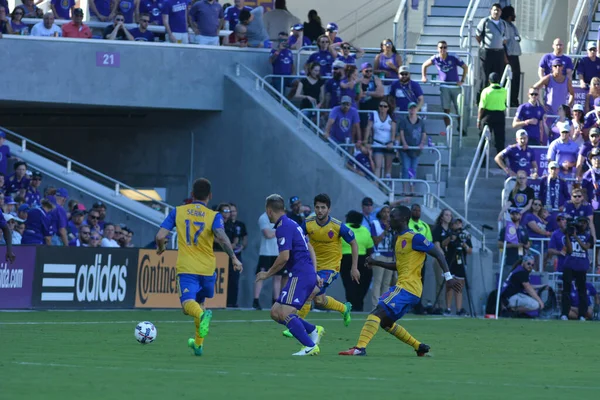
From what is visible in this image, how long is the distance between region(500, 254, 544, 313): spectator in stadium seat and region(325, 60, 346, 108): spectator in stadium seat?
5825 mm

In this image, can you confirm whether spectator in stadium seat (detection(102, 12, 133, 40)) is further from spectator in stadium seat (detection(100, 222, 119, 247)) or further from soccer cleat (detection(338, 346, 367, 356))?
soccer cleat (detection(338, 346, 367, 356))

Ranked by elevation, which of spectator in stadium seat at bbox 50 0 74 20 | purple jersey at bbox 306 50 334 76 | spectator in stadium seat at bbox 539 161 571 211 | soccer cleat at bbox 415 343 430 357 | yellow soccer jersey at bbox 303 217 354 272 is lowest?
soccer cleat at bbox 415 343 430 357

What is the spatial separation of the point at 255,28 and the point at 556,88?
694 cm

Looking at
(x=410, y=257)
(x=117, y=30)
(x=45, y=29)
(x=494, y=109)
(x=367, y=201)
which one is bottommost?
(x=410, y=257)

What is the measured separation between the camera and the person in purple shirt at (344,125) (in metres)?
28.9

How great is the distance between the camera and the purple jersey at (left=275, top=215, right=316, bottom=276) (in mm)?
14789

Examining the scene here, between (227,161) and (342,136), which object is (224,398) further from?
(227,161)

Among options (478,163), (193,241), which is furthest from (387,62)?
(193,241)

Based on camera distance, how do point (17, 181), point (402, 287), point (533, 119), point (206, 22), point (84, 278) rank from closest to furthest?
point (402, 287) < point (84, 278) < point (17, 181) < point (533, 119) < point (206, 22)

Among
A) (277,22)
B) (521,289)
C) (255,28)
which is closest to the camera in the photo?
(521,289)

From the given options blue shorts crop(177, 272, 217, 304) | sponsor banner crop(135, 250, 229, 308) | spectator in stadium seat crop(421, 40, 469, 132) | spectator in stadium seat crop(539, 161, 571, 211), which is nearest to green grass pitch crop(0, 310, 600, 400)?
blue shorts crop(177, 272, 217, 304)

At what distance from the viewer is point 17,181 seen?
25.9m

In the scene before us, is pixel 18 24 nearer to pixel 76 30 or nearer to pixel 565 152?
pixel 76 30

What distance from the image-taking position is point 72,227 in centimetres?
2572
